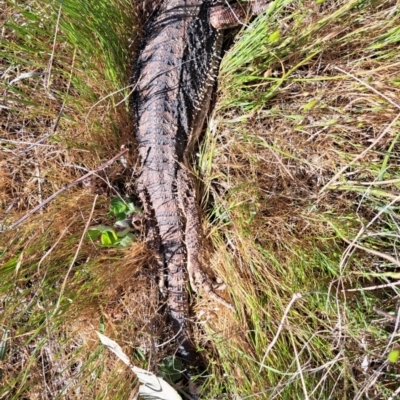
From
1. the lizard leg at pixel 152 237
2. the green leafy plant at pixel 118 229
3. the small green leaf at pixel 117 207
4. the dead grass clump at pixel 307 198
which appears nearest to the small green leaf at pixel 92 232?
the green leafy plant at pixel 118 229

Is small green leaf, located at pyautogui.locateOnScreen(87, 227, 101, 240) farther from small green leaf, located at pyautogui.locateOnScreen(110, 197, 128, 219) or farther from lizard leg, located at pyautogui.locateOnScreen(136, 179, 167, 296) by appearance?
lizard leg, located at pyautogui.locateOnScreen(136, 179, 167, 296)

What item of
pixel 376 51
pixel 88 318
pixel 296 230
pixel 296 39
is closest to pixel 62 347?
pixel 88 318

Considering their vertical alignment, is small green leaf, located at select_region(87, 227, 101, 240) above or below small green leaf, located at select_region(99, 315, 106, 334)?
above

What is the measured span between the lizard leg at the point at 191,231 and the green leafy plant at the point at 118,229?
0.26 metres

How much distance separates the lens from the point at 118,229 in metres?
2.48

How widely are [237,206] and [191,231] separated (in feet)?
0.92

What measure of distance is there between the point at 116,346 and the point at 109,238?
1.76 ft

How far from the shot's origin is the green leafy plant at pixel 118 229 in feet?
8.00

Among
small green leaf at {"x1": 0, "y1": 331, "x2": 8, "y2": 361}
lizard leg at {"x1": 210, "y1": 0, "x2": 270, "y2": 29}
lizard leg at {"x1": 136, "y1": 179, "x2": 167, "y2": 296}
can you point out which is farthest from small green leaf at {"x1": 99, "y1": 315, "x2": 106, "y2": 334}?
lizard leg at {"x1": 210, "y1": 0, "x2": 270, "y2": 29}

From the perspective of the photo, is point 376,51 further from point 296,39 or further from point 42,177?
point 42,177

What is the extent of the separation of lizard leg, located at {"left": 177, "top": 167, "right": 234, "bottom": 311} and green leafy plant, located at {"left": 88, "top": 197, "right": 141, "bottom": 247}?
0.85 ft

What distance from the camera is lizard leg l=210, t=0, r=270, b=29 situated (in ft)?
8.14

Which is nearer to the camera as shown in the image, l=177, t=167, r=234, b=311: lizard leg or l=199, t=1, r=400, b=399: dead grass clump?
l=199, t=1, r=400, b=399: dead grass clump

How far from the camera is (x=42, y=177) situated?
2.50 metres
